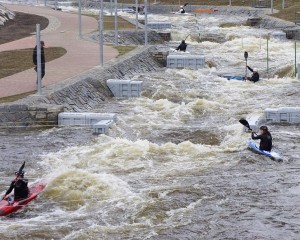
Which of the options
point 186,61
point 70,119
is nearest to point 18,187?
point 70,119

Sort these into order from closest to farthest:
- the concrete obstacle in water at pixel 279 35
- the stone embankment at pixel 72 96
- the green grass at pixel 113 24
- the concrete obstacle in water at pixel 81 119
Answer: the stone embankment at pixel 72 96
the concrete obstacle in water at pixel 81 119
the green grass at pixel 113 24
the concrete obstacle in water at pixel 279 35

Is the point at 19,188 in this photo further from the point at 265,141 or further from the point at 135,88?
the point at 135,88

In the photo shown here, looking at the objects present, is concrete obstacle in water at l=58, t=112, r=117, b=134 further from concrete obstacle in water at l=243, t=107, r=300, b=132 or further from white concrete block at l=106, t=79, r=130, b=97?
white concrete block at l=106, t=79, r=130, b=97

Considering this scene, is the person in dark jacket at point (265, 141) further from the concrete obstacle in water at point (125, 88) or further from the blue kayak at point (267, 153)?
the concrete obstacle in water at point (125, 88)

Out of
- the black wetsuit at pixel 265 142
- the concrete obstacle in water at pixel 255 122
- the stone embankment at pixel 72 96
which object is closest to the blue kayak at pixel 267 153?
the black wetsuit at pixel 265 142

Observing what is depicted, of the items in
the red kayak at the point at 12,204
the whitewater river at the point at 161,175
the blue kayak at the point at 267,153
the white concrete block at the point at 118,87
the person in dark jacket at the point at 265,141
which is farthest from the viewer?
the white concrete block at the point at 118,87

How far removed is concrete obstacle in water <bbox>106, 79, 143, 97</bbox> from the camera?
28.4m

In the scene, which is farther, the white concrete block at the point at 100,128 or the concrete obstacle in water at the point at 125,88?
the concrete obstacle in water at the point at 125,88

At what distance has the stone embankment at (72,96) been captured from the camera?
22.2 meters

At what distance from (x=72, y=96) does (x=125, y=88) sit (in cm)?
346

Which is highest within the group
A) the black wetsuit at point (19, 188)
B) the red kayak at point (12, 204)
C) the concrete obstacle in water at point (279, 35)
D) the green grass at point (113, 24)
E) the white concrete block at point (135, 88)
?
the green grass at point (113, 24)

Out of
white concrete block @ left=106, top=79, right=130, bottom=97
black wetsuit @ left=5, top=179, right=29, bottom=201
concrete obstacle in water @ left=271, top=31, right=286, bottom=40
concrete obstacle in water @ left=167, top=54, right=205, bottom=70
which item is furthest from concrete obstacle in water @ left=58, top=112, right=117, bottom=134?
concrete obstacle in water @ left=271, top=31, right=286, bottom=40

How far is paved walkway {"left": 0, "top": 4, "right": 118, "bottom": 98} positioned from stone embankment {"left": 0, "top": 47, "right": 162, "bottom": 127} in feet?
2.49

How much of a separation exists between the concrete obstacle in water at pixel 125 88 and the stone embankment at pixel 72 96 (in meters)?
0.23
